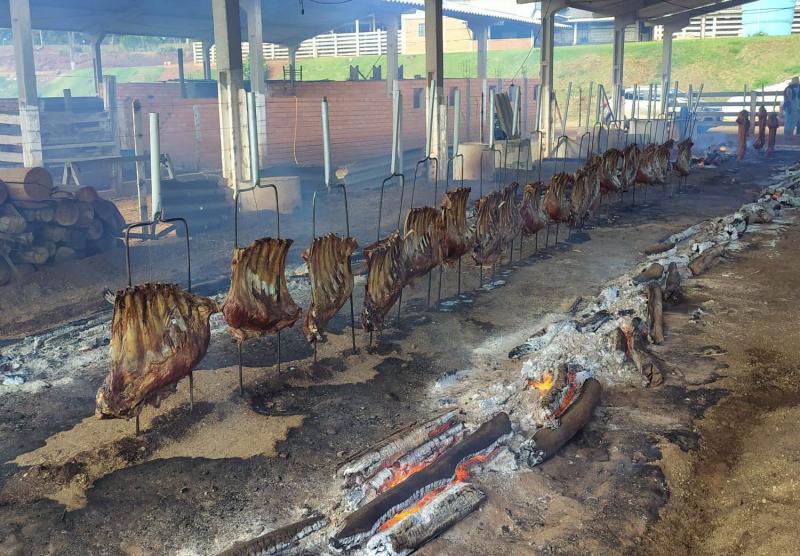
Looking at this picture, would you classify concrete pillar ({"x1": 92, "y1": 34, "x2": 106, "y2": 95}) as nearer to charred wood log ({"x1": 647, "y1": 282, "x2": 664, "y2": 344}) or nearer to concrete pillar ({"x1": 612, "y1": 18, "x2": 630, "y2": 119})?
concrete pillar ({"x1": 612, "y1": 18, "x2": 630, "y2": 119})

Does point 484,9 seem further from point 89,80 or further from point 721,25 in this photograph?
point 89,80

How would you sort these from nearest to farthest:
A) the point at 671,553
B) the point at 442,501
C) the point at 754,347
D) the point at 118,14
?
the point at 671,553 → the point at 442,501 → the point at 754,347 → the point at 118,14

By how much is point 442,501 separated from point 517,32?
172ft

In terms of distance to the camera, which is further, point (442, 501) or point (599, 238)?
point (599, 238)

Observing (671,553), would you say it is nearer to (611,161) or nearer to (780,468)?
(780,468)

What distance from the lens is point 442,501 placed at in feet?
15.4

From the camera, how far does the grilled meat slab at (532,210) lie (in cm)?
1113

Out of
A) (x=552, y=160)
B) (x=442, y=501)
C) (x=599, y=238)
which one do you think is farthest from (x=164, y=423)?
(x=552, y=160)

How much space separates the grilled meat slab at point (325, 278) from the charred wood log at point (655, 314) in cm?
339

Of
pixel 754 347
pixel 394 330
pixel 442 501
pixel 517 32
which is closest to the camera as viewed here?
pixel 442 501

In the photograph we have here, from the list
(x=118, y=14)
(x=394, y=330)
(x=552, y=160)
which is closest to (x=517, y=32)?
(x=552, y=160)

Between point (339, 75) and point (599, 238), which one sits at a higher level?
point (339, 75)

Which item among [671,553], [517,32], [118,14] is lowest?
[671,553]

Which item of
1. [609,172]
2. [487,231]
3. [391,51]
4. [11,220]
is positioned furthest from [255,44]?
[487,231]
